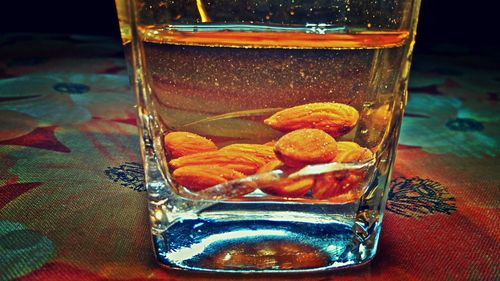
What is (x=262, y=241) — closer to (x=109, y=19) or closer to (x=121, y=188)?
(x=121, y=188)

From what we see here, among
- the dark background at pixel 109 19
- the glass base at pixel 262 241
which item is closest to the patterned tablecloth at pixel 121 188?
the glass base at pixel 262 241

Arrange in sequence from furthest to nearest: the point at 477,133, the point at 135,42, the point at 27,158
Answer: the point at 477,133
the point at 27,158
the point at 135,42

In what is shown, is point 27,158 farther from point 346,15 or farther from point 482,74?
point 482,74

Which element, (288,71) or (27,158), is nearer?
(288,71)

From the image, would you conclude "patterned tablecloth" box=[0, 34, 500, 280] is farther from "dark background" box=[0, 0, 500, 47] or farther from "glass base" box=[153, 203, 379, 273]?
"dark background" box=[0, 0, 500, 47]

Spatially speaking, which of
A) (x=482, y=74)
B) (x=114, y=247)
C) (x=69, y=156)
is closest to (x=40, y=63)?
(x=69, y=156)

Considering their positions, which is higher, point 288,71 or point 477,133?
point 288,71

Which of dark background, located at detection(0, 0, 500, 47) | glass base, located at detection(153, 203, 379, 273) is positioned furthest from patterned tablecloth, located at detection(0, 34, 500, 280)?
dark background, located at detection(0, 0, 500, 47)
